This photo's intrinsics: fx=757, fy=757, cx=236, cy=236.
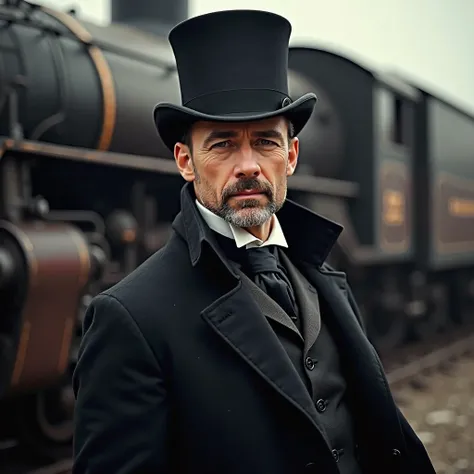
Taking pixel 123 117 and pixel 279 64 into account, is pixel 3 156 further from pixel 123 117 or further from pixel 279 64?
pixel 279 64

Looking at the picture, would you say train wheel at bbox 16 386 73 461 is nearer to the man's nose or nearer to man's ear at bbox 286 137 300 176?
man's ear at bbox 286 137 300 176

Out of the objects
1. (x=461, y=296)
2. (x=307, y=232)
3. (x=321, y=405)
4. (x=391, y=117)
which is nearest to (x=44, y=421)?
(x=307, y=232)

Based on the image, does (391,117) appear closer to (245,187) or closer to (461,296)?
(461,296)

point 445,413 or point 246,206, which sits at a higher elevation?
point 246,206

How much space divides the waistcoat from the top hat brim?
350 millimetres

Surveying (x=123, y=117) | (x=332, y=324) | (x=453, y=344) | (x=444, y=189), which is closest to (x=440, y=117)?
(x=444, y=189)

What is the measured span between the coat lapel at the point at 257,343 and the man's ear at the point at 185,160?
1.02ft

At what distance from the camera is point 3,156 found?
404 centimetres

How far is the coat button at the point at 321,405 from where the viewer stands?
1.66 meters

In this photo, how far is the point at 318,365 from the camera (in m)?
1.73

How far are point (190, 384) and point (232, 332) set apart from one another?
136 millimetres

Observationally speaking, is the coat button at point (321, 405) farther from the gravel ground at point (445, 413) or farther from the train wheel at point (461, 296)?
the train wheel at point (461, 296)

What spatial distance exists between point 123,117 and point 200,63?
10.8 ft

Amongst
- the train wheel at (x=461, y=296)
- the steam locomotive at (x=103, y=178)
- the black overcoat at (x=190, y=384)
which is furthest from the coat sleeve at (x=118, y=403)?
the train wheel at (x=461, y=296)
